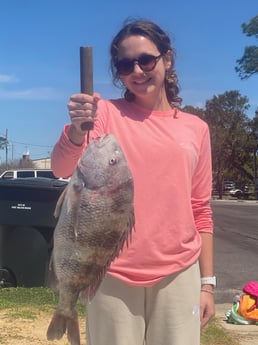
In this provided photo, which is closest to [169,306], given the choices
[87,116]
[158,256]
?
[158,256]

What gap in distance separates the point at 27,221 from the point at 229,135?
149 feet

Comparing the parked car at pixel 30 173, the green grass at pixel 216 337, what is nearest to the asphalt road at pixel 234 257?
the green grass at pixel 216 337

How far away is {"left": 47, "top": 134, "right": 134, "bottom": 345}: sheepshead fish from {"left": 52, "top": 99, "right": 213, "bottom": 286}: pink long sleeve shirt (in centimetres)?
20

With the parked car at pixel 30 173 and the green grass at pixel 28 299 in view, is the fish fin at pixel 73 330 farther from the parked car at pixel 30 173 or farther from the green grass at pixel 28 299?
the parked car at pixel 30 173

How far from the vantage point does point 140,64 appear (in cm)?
252

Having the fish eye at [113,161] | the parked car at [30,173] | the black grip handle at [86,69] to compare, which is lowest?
the fish eye at [113,161]

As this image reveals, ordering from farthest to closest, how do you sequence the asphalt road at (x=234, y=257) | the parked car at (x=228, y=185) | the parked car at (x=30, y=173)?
the parked car at (x=228, y=185)
the parked car at (x=30, y=173)
the asphalt road at (x=234, y=257)

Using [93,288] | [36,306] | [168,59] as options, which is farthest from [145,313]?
[36,306]

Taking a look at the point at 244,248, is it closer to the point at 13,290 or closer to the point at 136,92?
the point at 13,290

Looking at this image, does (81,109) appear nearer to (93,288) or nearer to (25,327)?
(93,288)

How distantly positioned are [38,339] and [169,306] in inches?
128

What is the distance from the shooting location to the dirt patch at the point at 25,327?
537cm

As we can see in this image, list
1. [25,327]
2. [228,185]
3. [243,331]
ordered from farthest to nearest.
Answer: [228,185] → [243,331] → [25,327]

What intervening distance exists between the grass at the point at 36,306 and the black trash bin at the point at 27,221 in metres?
0.30
